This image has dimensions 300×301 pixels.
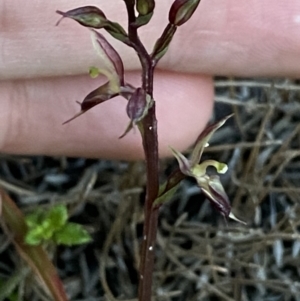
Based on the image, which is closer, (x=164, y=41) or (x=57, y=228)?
(x=164, y=41)

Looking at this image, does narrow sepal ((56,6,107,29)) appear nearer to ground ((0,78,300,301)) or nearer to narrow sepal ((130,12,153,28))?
narrow sepal ((130,12,153,28))

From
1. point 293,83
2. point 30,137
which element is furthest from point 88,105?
point 293,83

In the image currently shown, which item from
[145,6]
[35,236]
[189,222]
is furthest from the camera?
[189,222]

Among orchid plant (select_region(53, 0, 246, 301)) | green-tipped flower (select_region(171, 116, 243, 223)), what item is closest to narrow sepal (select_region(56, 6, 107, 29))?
orchid plant (select_region(53, 0, 246, 301))

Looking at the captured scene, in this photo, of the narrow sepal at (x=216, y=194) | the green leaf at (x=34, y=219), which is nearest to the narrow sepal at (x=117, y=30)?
the narrow sepal at (x=216, y=194)

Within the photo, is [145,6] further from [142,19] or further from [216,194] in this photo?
[216,194]

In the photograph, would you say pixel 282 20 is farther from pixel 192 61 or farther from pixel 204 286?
pixel 204 286

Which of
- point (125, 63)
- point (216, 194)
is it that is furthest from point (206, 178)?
point (125, 63)

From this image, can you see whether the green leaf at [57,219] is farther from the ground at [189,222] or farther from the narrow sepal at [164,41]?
the narrow sepal at [164,41]
